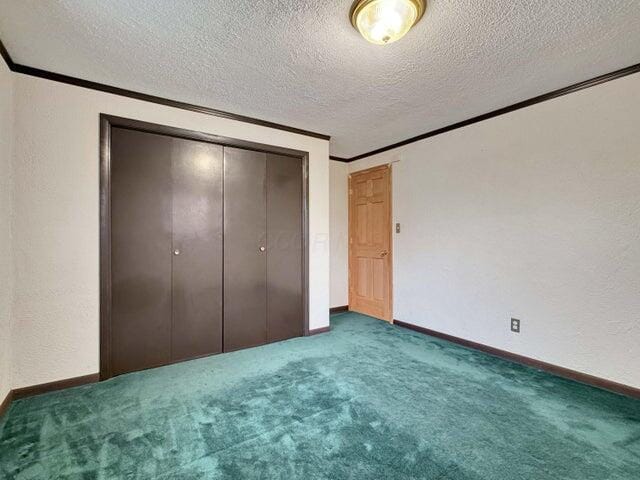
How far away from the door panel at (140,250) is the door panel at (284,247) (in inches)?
40.7

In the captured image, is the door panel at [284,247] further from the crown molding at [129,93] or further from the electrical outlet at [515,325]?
the electrical outlet at [515,325]

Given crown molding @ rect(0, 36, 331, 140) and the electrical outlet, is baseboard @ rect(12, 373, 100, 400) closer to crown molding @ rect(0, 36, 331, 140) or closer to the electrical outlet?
crown molding @ rect(0, 36, 331, 140)

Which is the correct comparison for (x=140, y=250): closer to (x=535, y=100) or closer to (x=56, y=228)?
(x=56, y=228)

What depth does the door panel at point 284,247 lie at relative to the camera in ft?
11.0

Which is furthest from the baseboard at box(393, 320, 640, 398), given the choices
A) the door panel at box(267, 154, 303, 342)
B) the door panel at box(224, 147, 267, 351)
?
the door panel at box(224, 147, 267, 351)

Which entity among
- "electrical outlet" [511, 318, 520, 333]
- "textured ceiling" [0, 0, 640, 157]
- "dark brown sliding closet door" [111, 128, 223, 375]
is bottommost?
"electrical outlet" [511, 318, 520, 333]

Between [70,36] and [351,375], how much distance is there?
3.12 metres

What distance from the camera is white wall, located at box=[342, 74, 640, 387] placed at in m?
2.25

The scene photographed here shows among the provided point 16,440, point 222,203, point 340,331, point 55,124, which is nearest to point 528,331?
point 340,331

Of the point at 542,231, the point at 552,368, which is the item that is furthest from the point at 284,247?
the point at 552,368

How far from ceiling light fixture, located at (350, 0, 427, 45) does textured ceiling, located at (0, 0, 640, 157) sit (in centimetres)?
8

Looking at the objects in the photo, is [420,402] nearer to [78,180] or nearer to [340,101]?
[340,101]

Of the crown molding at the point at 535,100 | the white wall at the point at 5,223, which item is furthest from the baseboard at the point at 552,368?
the white wall at the point at 5,223

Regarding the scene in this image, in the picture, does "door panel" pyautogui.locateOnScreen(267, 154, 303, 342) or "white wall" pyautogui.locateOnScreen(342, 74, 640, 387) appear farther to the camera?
"door panel" pyautogui.locateOnScreen(267, 154, 303, 342)
